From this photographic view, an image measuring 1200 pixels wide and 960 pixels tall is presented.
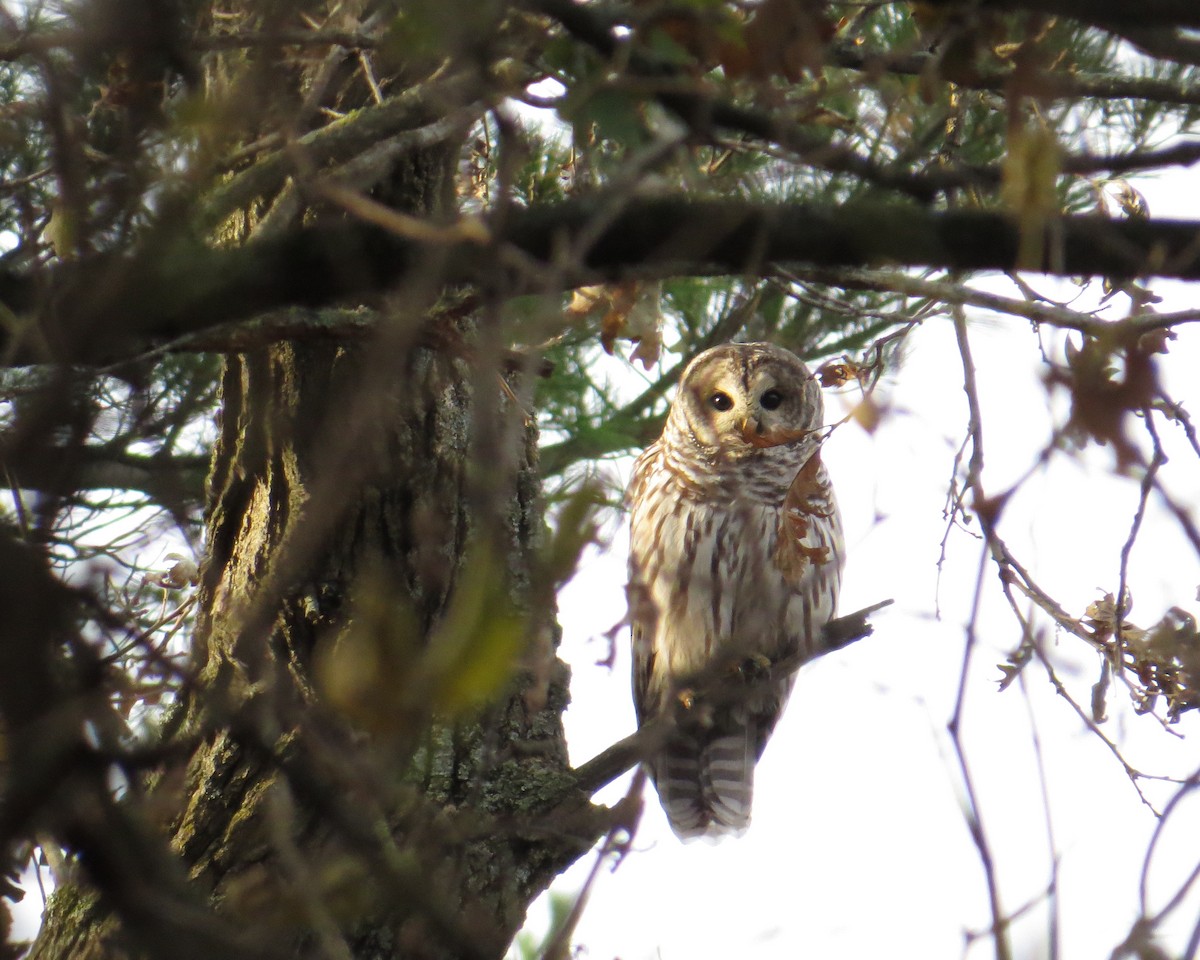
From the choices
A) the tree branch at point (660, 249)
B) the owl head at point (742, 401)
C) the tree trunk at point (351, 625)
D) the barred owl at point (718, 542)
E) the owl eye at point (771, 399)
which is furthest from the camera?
the owl eye at point (771, 399)

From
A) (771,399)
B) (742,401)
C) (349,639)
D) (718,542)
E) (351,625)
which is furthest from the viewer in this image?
(771,399)

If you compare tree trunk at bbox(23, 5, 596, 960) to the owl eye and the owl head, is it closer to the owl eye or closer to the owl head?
the owl head

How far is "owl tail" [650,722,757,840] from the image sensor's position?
17.4 feet

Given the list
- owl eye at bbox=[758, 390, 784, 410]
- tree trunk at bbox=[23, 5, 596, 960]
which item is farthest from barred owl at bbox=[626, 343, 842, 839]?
tree trunk at bbox=[23, 5, 596, 960]

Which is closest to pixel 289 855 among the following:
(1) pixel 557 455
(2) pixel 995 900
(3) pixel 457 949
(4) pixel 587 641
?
(3) pixel 457 949

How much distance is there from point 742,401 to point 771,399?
22 cm

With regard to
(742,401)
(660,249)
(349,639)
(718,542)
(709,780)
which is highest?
(742,401)

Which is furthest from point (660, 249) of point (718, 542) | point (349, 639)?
point (718, 542)

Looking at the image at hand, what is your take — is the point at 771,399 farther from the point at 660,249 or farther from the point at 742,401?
the point at 660,249

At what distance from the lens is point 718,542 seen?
16.3 feet

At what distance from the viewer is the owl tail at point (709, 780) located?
17.4 feet

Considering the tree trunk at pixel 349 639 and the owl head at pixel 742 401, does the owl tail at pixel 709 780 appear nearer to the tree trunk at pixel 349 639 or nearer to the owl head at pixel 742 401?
the owl head at pixel 742 401

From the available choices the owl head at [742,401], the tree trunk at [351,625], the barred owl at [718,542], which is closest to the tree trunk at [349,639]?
the tree trunk at [351,625]

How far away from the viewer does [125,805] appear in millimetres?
1416
